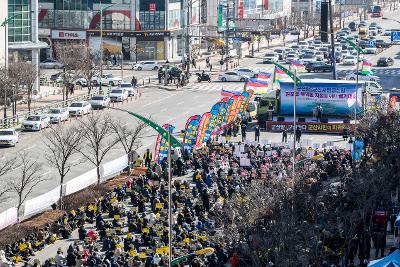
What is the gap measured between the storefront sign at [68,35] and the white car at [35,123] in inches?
1517

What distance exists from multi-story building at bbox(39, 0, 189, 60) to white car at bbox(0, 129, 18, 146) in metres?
42.8

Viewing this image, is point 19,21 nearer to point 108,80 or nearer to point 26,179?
point 108,80

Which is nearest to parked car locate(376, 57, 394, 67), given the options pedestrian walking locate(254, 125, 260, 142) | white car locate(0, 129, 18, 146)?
pedestrian walking locate(254, 125, 260, 142)

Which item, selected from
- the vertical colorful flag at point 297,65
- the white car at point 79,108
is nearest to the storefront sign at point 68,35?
the vertical colorful flag at point 297,65

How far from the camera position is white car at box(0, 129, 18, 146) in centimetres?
6206

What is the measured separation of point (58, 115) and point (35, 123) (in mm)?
3419

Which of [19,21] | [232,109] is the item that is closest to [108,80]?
[19,21]

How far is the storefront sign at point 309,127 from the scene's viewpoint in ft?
228

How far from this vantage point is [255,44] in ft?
423

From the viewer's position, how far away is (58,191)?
161 ft

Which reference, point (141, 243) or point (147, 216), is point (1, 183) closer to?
point (147, 216)

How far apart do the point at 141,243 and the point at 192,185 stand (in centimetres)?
1127

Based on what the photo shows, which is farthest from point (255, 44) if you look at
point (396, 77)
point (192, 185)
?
point (192, 185)

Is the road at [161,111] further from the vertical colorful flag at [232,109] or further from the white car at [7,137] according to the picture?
the vertical colorful flag at [232,109]
